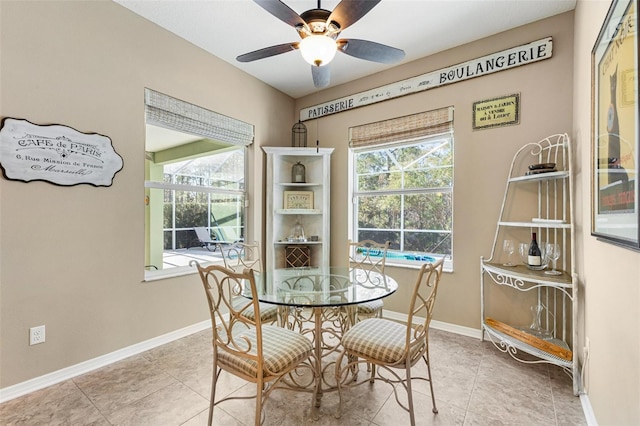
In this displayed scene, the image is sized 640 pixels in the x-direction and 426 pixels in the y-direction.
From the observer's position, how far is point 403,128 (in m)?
3.16

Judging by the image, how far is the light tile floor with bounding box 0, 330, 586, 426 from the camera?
5.35 feet

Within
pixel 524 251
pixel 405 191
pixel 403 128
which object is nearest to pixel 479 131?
pixel 403 128

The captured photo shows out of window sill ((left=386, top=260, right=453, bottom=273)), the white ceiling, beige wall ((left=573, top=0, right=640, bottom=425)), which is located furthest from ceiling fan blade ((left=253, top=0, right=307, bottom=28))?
window sill ((left=386, top=260, right=453, bottom=273))

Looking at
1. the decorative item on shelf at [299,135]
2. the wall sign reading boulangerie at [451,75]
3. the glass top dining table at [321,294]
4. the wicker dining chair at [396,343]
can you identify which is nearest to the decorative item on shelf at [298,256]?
the glass top dining table at [321,294]

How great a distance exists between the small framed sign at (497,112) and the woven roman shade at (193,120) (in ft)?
8.28

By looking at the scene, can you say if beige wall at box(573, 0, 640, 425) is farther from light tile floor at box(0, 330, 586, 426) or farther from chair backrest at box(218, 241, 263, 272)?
chair backrest at box(218, 241, 263, 272)

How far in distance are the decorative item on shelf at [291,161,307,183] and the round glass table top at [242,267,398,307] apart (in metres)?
1.54

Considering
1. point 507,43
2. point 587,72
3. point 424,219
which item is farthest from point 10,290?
point 507,43

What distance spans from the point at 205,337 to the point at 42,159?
6.45ft

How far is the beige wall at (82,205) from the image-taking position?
1846 mm

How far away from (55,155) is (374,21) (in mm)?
2742

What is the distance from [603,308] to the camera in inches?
57.4

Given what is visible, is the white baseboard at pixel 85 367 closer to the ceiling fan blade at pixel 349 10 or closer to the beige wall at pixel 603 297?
the ceiling fan blade at pixel 349 10

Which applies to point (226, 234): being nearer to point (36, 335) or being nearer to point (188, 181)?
point (188, 181)
